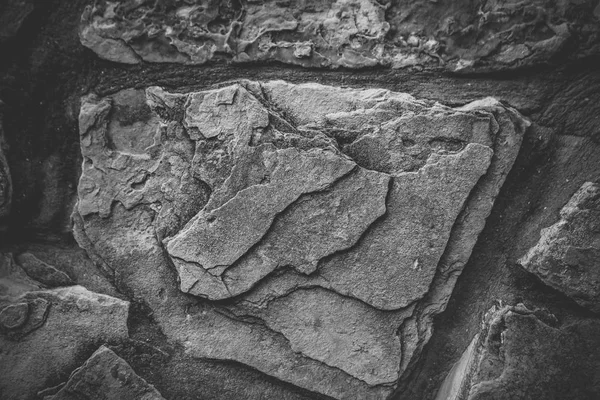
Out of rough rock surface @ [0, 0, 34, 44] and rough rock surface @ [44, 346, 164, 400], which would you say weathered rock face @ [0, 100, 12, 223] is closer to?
rough rock surface @ [0, 0, 34, 44]

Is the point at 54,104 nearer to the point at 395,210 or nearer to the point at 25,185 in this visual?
the point at 25,185

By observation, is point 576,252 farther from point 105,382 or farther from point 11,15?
point 11,15

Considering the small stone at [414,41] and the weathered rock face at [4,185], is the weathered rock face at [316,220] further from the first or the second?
the weathered rock face at [4,185]

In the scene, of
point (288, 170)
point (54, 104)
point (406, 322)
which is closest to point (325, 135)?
point (288, 170)

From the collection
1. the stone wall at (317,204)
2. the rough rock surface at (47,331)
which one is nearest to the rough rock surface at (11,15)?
the stone wall at (317,204)

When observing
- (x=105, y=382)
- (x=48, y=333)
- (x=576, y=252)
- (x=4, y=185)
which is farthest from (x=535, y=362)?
(x=4, y=185)

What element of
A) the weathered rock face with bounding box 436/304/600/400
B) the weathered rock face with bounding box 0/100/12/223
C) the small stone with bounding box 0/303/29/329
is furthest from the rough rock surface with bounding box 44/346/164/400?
the weathered rock face with bounding box 436/304/600/400
